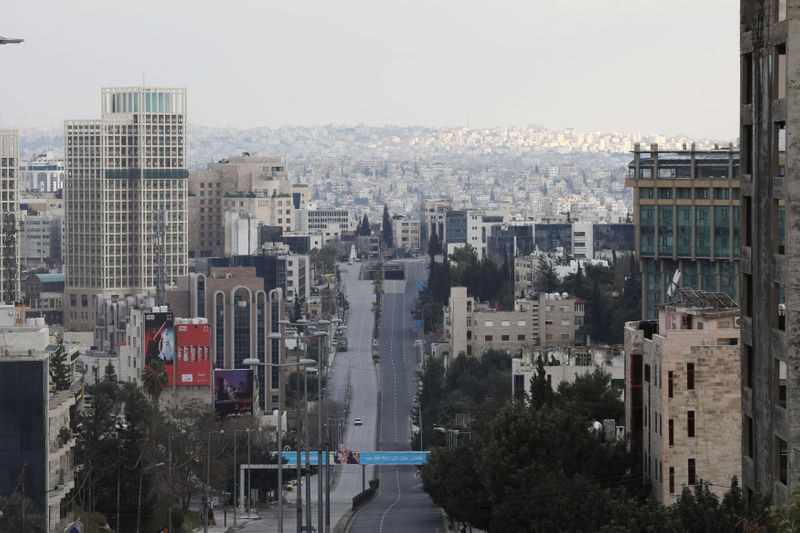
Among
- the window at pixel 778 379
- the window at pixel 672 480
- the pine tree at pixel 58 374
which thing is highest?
the window at pixel 778 379

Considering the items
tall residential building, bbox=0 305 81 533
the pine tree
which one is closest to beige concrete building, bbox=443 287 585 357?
the pine tree

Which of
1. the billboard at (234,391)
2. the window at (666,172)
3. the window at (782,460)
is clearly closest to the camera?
the window at (782,460)

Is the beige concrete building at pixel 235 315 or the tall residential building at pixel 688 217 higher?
the tall residential building at pixel 688 217

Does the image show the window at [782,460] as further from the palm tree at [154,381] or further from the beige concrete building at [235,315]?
the beige concrete building at [235,315]

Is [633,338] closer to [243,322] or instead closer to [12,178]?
[243,322]

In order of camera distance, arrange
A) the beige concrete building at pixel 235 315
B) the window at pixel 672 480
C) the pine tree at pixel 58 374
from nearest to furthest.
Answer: the window at pixel 672 480, the pine tree at pixel 58 374, the beige concrete building at pixel 235 315

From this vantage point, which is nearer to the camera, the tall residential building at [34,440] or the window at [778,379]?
the window at [778,379]

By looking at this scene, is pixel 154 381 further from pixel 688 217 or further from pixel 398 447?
pixel 688 217

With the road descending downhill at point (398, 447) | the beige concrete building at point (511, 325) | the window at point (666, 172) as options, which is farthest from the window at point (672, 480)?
the beige concrete building at point (511, 325)
